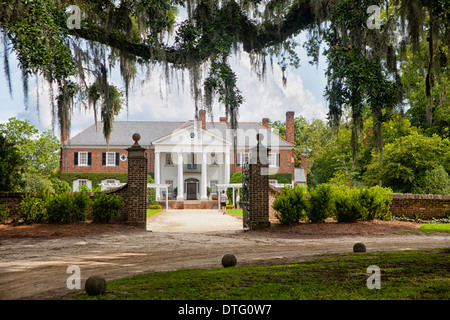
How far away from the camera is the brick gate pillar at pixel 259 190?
11406 mm

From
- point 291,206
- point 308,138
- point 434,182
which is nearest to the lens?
point 291,206

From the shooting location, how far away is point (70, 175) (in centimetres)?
3341

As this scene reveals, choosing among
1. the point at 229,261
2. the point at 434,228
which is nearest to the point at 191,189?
the point at 434,228

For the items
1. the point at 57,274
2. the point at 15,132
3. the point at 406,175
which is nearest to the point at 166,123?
the point at 15,132

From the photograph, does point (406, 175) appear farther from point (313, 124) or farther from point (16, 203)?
point (313, 124)

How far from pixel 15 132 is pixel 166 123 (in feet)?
49.3

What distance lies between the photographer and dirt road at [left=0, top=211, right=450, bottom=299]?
485 centimetres

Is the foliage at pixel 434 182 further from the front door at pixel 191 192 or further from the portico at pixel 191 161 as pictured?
the front door at pixel 191 192

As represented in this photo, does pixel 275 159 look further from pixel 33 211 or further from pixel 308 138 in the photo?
pixel 33 211

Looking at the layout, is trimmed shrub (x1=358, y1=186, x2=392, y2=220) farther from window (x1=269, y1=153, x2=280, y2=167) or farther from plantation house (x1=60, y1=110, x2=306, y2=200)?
window (x1=269, y1=153, x2=280, y2=167)

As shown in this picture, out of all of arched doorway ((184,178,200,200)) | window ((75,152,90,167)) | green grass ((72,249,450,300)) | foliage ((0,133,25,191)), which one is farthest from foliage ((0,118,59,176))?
green grass ((72,249,450,300))

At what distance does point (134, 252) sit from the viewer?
7262mm

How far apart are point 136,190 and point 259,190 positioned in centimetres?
387

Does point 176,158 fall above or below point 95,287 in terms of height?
above
